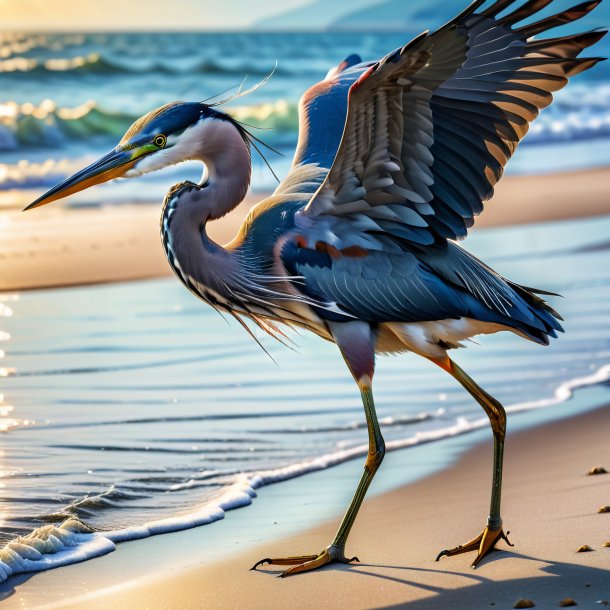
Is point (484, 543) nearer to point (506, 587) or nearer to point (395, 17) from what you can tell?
point (506, 587)

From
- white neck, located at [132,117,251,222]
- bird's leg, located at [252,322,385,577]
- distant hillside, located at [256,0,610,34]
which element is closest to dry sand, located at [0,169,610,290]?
white neck, located at [132,117,251,222]

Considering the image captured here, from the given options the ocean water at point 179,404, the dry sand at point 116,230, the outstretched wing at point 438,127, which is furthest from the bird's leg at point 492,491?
the dry sand at point 116,230

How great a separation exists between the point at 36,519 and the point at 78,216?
7.92m

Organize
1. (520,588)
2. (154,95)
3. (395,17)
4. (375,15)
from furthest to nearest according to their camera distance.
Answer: (395,17), (375,15), (154,95), (520,588)

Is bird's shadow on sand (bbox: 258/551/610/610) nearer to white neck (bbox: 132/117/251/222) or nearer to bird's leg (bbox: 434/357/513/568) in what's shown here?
bird's leg (bbox: 434/357/513/568)

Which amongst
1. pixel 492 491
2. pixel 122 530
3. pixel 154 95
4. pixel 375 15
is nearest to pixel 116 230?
pixel 122 530

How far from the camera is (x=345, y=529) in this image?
4.03 meters

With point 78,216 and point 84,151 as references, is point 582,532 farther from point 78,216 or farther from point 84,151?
point 84,151

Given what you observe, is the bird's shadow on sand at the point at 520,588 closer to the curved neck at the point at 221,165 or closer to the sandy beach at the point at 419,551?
the sandy beach at the point at 419,551

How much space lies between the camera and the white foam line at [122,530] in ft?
13.1

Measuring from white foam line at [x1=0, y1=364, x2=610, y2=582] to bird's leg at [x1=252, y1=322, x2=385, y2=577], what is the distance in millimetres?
509

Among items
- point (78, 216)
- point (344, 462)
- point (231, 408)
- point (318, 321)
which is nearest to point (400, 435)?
point (344, 462)

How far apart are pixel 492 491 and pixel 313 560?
63cm

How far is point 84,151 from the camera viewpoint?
17.8m
